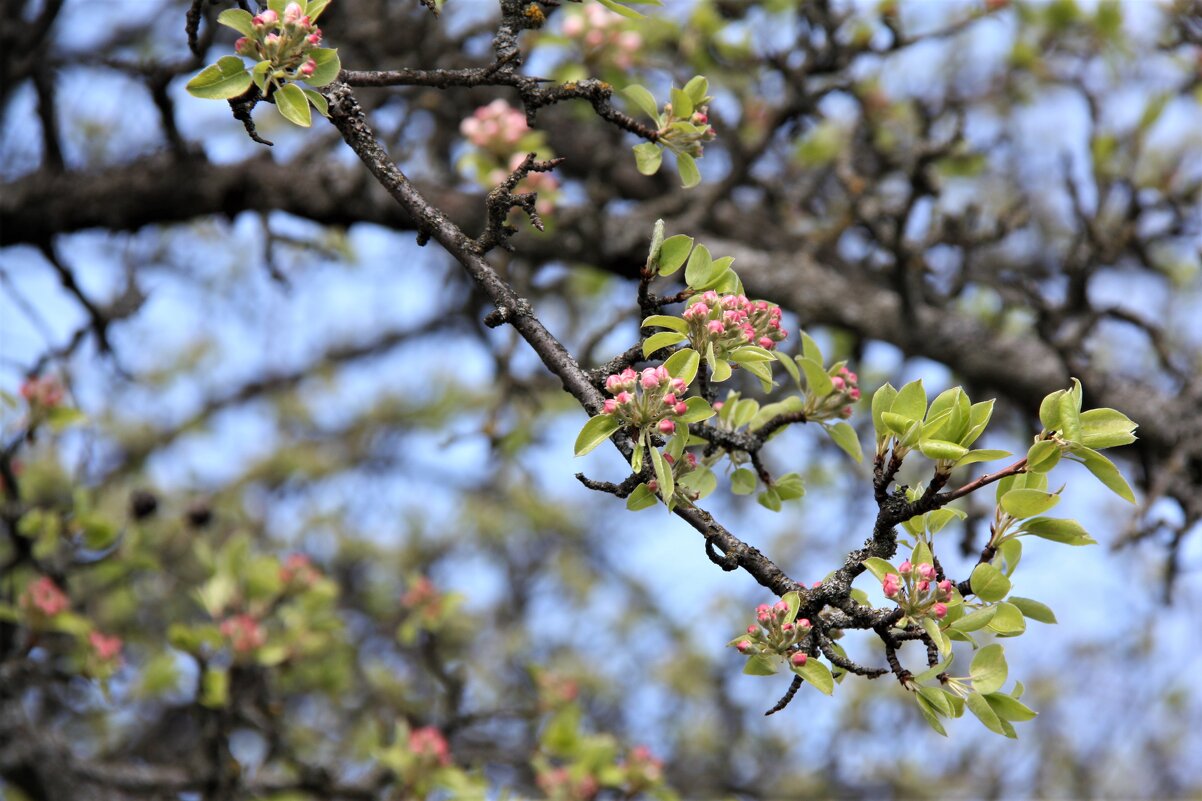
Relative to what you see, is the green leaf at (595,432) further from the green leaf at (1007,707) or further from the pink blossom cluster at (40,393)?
the pink blossom cluster at (40,393)

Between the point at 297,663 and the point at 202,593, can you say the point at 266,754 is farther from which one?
the point at 202,593

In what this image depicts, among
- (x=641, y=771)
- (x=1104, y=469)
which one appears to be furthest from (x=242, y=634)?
(x=1104, y=469)

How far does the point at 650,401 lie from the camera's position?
4.55 ft

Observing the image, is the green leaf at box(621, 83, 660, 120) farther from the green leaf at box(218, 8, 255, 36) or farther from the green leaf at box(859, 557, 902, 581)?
the green leaf at box(859, 557, 902, 581)

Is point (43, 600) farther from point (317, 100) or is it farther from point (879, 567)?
point (879, 567)

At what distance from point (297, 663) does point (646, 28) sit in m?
2.81

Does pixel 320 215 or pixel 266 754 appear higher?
pixel 320 215

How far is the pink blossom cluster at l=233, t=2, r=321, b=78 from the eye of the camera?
1490mm

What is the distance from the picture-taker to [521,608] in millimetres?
7102

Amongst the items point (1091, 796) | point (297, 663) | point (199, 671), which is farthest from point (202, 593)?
point (1091, 796)

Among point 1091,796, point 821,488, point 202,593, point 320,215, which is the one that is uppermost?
point 320,215

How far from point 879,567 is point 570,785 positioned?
1.97 metres

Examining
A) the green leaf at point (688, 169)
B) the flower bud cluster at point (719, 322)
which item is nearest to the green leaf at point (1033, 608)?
the flower bud cluster at point (719, 322)

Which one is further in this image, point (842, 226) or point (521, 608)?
point (521, 608)
